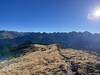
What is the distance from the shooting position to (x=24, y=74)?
77.1 feet

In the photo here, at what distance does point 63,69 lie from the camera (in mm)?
24094

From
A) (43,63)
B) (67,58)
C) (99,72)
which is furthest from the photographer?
(67,58)

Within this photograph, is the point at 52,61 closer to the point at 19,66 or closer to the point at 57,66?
the point at 57,66

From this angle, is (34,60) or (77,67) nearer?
(77,67)

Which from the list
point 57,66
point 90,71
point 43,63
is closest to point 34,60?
point 43,63

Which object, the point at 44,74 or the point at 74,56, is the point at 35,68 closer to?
the point at 44,74

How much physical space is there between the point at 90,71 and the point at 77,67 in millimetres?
1797

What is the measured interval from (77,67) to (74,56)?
5308mm

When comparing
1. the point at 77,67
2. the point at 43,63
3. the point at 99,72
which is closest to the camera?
the point at 99,72

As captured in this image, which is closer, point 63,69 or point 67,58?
point 63,69

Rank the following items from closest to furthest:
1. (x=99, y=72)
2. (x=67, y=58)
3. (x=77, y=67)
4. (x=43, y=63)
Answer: (x=99, y=72)
(x=77, y=67)
(x=43, y=63)
(x=67, y=58)

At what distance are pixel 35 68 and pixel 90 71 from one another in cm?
655

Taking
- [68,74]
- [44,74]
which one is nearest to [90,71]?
[68,74]

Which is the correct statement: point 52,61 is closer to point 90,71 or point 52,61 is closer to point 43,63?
point 43,63
